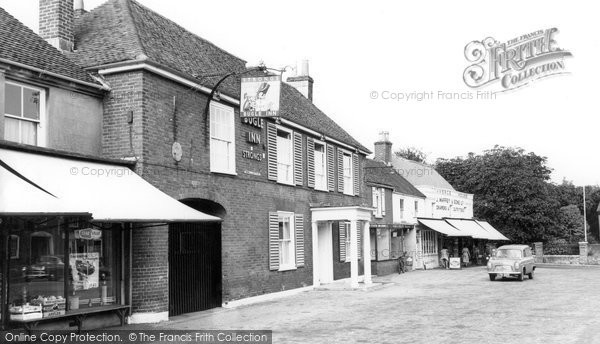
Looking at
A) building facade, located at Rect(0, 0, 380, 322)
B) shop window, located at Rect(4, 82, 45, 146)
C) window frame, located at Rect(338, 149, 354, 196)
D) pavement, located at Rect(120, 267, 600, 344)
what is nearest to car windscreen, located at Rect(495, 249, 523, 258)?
pavement, located at Rect(120, 267, 600, 344)

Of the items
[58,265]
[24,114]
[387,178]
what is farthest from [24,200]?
[387,178]

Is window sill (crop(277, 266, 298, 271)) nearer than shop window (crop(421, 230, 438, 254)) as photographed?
Yes

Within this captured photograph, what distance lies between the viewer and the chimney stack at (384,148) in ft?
136

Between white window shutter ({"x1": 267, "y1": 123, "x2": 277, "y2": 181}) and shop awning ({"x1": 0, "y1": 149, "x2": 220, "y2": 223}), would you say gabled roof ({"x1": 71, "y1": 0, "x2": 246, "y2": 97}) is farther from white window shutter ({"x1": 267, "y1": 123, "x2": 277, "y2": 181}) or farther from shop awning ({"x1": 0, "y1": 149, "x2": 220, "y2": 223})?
shop awning ({"x1": 0, "y1": 149, "x2": 220, "y2": 223})

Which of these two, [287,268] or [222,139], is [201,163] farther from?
[287,268]

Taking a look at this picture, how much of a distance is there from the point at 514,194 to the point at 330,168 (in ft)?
100

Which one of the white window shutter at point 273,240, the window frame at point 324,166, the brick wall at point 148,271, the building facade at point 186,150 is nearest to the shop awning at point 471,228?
the window frame at point 324,166

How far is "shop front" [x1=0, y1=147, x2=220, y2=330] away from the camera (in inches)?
407

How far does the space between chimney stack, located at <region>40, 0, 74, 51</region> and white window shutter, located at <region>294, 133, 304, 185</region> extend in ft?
29.7

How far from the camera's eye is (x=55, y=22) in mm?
14695

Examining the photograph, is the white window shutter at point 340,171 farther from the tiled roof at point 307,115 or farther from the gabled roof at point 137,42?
the gabled roof at point 137,42

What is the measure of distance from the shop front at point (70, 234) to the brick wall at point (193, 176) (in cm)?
57

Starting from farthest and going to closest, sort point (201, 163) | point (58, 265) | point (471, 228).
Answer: point (471, 228) → point (201, 163) → point (58, 265)

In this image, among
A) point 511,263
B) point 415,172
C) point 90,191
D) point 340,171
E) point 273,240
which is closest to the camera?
point 90,191
